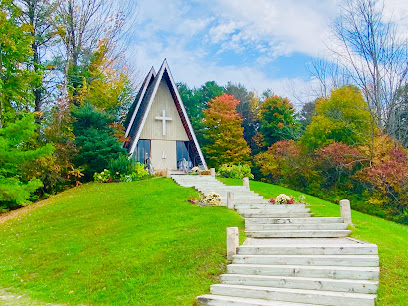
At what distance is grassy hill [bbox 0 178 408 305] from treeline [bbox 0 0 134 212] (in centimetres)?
354

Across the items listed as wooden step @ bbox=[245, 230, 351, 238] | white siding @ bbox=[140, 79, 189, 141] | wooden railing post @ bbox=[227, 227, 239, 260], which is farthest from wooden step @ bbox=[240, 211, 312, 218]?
white siding @ bbox=[140, 79, 189, 141]

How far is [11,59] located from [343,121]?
59.5 feet

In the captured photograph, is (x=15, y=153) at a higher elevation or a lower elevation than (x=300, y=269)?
higher

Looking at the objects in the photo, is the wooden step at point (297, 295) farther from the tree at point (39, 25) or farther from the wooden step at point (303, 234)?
the tree at point (39, 25)

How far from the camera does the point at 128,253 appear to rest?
24.3 feet

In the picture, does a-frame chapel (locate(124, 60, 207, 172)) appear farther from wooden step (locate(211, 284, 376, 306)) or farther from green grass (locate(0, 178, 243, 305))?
wooden step (locate(211, 284, 376, 306))

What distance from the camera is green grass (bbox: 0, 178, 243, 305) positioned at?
5906mm

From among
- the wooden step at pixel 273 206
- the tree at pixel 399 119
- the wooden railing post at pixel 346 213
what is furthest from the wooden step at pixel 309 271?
the tree at pixel 399 119

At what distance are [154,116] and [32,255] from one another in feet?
48.1

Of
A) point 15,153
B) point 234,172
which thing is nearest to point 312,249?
Result: point 15,153

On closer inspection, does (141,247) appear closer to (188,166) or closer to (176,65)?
(188,166)

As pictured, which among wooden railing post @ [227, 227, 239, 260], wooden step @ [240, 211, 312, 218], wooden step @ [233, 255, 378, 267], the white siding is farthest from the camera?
the white siding

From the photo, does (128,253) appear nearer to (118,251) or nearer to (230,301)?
(118,251)

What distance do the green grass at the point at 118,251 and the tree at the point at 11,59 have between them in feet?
23.3
